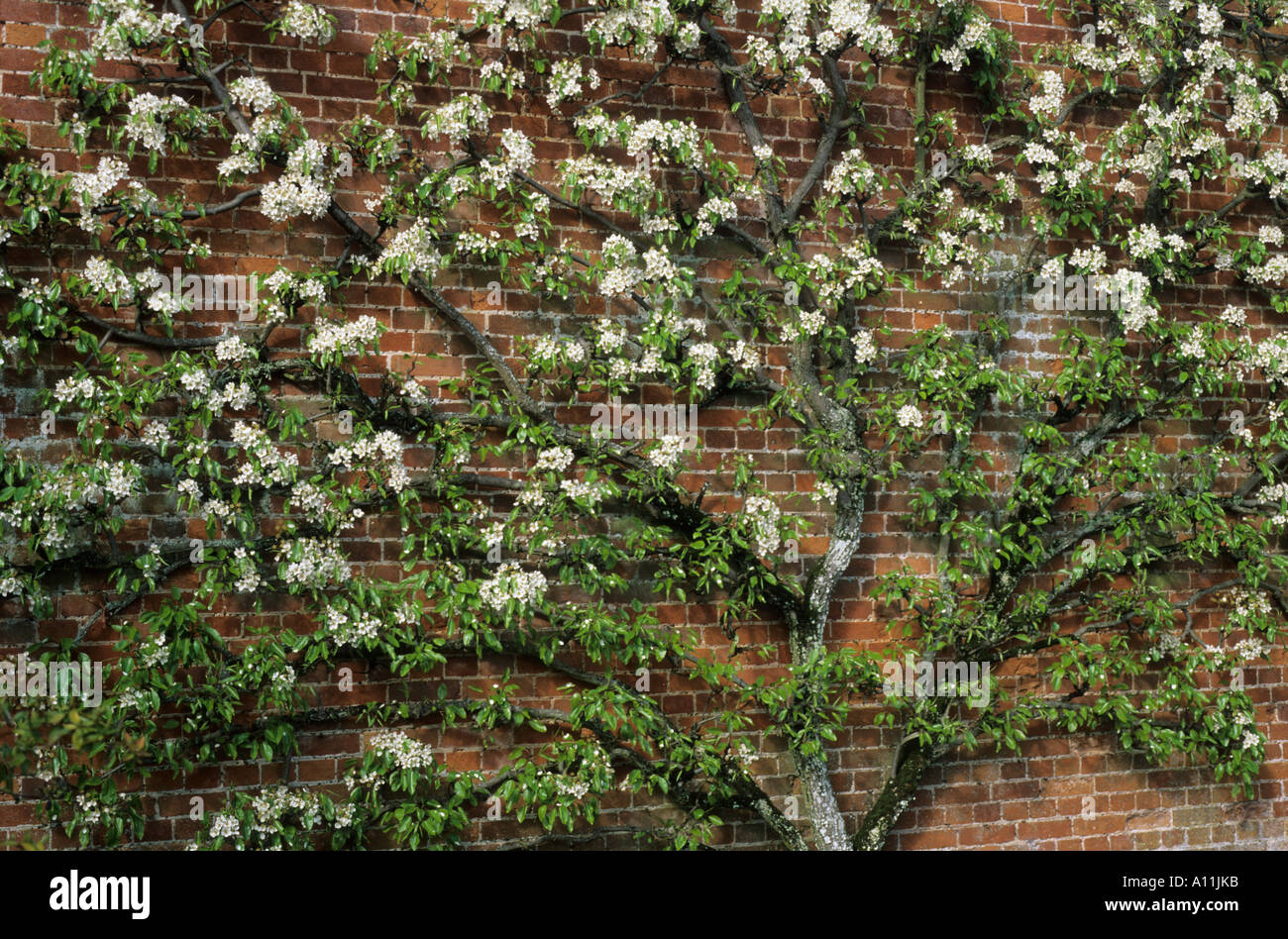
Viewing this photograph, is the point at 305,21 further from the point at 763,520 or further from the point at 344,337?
the point at 763,520

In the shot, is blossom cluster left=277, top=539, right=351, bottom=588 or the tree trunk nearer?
blossom cluster left=277, top=539, right=351, bottom=588

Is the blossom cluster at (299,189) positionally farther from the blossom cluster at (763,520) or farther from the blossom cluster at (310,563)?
the blossom cluster at (763,520)

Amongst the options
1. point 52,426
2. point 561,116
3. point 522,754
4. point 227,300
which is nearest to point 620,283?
point 561,116

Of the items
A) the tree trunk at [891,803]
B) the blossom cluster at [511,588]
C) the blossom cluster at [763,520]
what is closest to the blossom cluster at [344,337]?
the blossom cluster at [511,588]

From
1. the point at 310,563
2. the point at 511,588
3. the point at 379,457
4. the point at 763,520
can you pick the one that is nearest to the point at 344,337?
the point at 379,457

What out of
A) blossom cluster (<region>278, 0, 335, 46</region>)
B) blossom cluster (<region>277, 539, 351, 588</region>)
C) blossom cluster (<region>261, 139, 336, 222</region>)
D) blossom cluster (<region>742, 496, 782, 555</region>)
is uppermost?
blossom cluster (<region>278, 0, 335, 46</region>)

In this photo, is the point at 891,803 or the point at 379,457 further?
the point at 891,803

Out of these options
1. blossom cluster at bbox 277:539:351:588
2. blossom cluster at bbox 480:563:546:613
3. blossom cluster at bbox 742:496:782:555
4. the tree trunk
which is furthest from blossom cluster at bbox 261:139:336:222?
the tree trunk

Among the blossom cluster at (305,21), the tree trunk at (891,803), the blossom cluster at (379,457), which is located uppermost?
the blossom cluster at (305,21)

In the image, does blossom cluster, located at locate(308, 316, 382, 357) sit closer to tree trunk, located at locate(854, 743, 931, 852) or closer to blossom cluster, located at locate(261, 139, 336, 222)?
blossom cluster, located at locate(261, 139, 336, 222)

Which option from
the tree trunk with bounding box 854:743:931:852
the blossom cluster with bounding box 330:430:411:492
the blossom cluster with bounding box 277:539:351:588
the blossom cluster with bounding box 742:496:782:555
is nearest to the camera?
the blossom cluster with bounding box 277:539:351:588

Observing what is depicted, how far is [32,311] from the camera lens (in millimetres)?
2691
